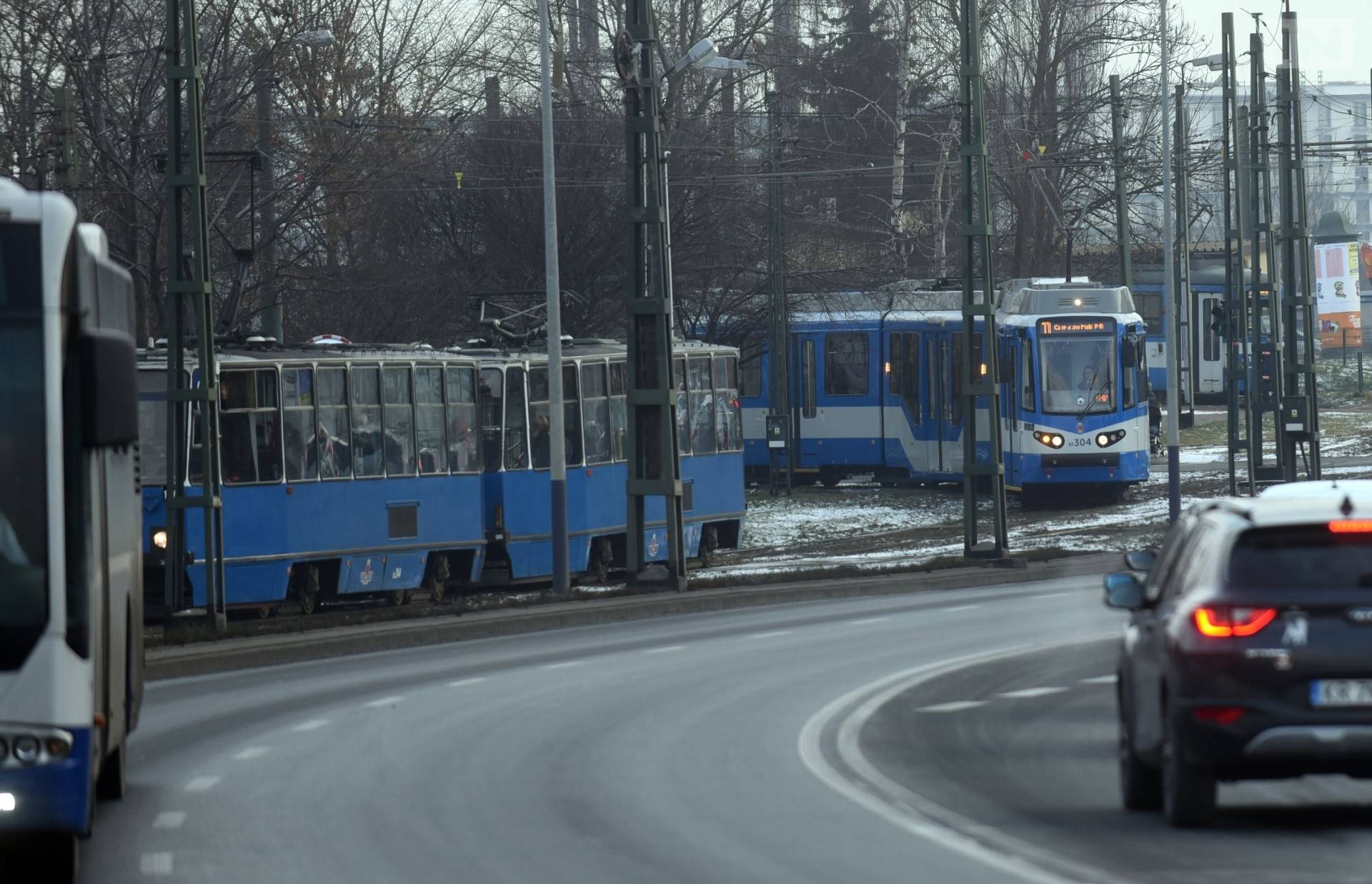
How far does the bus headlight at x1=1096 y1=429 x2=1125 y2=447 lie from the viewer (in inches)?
1781

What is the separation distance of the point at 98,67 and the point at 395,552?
34.2 feet

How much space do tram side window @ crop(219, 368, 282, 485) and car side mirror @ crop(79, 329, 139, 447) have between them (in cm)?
1963

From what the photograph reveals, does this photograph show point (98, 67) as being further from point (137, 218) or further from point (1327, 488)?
point (1327, 488)

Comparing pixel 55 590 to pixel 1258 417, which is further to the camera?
pixel 1258 417

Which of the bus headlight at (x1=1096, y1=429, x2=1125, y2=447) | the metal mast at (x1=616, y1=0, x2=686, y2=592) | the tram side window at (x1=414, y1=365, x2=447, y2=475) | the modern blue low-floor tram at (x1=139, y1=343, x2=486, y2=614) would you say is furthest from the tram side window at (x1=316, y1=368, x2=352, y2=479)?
the bus headlight at (x1=1096, y1=429, x2=1125, y2=447)

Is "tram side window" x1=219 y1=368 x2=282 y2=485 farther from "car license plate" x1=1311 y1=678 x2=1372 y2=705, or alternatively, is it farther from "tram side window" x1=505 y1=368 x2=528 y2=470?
"car license plate" x1=1311 y1=678 x2=1372 y2=705

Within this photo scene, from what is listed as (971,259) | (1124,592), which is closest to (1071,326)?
(971,259)

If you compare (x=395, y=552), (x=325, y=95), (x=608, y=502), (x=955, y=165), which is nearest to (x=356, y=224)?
(x=325, y=95)

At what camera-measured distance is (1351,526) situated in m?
10.2

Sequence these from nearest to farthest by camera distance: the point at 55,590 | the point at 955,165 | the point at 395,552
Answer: the point at 55,590 → the point at 395,552 → the point at 955,165

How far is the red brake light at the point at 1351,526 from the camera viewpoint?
10203 mm

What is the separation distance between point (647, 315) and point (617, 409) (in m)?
7.20

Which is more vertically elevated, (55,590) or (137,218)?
(137,218)

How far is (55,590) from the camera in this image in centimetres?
884
